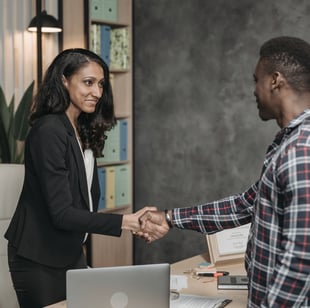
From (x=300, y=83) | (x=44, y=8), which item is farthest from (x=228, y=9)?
(x=300, y=83)

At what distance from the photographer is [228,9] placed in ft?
15.1

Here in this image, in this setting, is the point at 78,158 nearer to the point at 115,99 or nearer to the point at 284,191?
the point at 284,191

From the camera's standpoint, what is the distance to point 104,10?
4.67m

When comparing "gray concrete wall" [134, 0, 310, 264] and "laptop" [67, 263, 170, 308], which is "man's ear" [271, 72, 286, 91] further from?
"gray concrete wall" [134, 0, 310, 264]

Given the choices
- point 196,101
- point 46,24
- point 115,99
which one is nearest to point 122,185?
point 115,99

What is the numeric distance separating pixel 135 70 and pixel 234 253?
8.25 feet

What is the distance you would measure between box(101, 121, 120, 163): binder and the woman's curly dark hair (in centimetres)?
187

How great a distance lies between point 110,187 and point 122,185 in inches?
6.7

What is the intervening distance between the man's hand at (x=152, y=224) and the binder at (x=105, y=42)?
214cm

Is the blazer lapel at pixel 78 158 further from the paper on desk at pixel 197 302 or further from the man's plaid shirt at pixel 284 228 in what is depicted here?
the man's plaid shirt at pixel 284 228

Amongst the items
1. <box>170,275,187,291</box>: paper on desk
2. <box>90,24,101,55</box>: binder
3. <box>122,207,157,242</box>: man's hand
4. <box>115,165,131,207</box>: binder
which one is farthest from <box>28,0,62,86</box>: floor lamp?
<box>170,275,187,291</box>: paper on desk

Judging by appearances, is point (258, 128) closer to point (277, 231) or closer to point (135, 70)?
point (135, 70)

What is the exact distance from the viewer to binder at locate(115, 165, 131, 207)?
4.91 meters

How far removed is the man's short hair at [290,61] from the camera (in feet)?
5.65
